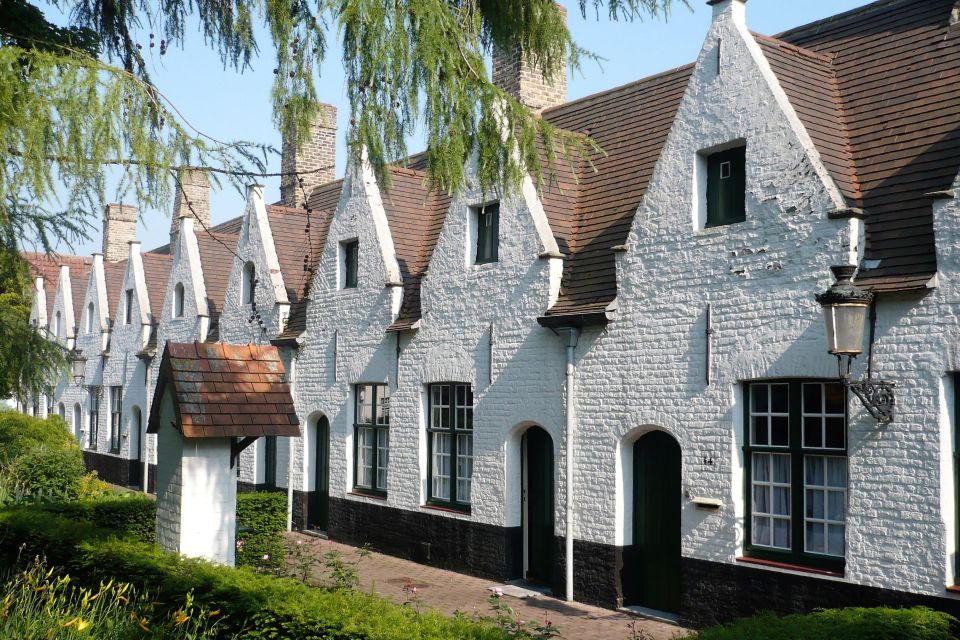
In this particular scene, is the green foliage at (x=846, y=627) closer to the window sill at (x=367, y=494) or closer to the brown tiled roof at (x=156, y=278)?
the window sill at (x=367, y=494)

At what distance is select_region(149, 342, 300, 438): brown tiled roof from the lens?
995 cm

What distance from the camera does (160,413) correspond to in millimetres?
10555

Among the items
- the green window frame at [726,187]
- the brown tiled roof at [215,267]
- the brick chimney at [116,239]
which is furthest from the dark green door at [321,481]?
the brick chimney at [116,239]

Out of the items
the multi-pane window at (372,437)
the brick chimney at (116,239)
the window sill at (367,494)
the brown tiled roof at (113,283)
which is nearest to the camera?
the window sill at (367,494)

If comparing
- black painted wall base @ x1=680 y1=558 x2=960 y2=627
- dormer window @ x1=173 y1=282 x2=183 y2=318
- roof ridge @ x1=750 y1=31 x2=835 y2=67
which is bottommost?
black painted wall base @ x1=680 y1=558 x2=960 y2=627

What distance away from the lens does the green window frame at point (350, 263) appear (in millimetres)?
18580

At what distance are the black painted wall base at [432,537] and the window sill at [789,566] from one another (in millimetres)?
4242

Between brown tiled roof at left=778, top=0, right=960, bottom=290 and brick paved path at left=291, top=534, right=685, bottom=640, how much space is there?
4858 mm

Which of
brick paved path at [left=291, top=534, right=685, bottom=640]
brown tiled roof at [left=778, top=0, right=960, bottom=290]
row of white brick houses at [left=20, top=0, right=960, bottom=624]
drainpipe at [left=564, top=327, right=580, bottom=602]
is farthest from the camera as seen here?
drainpipe at [left=564, top=327, right=580, bottom=602]

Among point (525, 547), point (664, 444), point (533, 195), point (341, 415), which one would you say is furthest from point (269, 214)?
point (664, 444)

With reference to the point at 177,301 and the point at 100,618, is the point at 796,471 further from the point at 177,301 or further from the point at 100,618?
the point at 177,301

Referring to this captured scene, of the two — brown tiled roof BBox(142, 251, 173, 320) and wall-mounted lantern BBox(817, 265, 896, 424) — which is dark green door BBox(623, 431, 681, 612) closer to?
wall-mounted lantern BBox(817, 265, 896, 424)

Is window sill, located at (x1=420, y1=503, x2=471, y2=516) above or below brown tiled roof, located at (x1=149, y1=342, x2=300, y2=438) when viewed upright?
below

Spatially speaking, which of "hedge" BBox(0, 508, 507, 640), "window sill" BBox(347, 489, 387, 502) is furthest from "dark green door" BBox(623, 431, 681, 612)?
"window sill" BBox(347, 489, 387, 502)
